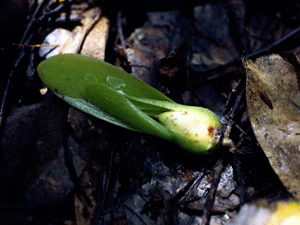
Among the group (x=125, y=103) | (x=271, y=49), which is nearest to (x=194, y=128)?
(x=125, y=103)

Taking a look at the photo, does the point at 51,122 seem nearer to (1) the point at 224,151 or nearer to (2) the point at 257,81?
(1) the point at 224,151

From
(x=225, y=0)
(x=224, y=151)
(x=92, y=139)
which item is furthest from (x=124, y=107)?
(x=225, y=0)

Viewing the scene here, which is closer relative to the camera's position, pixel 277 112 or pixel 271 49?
pixel 277 112

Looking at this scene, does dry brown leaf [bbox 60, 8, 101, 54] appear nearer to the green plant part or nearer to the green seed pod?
the green plant part

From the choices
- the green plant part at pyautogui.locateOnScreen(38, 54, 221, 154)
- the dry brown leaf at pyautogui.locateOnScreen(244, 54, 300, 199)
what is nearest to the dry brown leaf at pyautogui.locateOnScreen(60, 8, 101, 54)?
the green plant part at pyautogui.locateOnScreen(38, 54, 221, 154)

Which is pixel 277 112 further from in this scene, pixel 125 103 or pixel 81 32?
pixel 81 32

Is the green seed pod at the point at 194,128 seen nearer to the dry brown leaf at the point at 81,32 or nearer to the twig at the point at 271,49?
the twig at the point at 271,49
